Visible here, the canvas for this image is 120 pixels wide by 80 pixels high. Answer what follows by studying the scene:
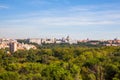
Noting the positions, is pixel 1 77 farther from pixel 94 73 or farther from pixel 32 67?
pixel 94 73

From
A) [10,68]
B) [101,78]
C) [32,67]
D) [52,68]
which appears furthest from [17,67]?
[101,78]

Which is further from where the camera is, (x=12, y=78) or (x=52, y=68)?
(x=52, y=68)

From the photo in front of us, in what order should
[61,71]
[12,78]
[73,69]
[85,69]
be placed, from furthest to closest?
1. [85,69]
2. [73,69]
3. [61,71]
4. [12,78]

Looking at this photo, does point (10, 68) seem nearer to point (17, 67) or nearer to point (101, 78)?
point (17, 67)

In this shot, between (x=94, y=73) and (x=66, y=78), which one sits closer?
(x=66, y=78)

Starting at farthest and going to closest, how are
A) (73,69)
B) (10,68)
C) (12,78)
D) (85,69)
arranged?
(10,68)
(85,69)
(73,69)
(12,78)

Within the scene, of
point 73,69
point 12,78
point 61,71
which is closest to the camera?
point 12,78

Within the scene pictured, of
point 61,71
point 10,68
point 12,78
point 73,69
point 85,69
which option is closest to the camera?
point 12,78

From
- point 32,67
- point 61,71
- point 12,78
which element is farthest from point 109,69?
point 12,78

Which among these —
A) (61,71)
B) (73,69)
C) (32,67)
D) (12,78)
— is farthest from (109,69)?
(12,78)
